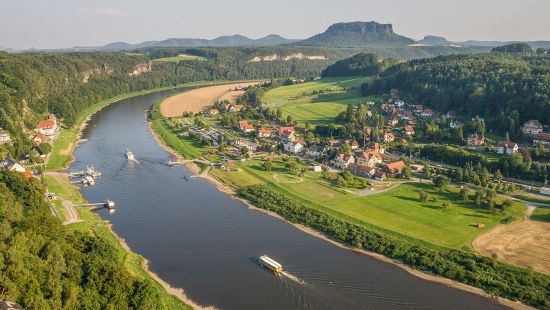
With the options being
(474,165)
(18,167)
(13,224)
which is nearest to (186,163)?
(18,167)

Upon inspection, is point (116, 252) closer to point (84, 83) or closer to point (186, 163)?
point (186, 163)

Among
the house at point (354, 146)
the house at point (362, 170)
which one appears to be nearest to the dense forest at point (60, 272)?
the house at point (362, 170)

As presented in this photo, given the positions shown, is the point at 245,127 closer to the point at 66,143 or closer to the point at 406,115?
the point at 66,143

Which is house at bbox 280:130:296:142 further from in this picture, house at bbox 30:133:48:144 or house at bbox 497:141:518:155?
house at bbox 30:133:48:144

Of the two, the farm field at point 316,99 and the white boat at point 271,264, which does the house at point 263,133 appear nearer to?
the farm field at point 316,99

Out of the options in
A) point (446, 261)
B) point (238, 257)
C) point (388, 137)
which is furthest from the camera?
point (388, 137)

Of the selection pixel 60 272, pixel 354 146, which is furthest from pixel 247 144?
pixel 60 272
